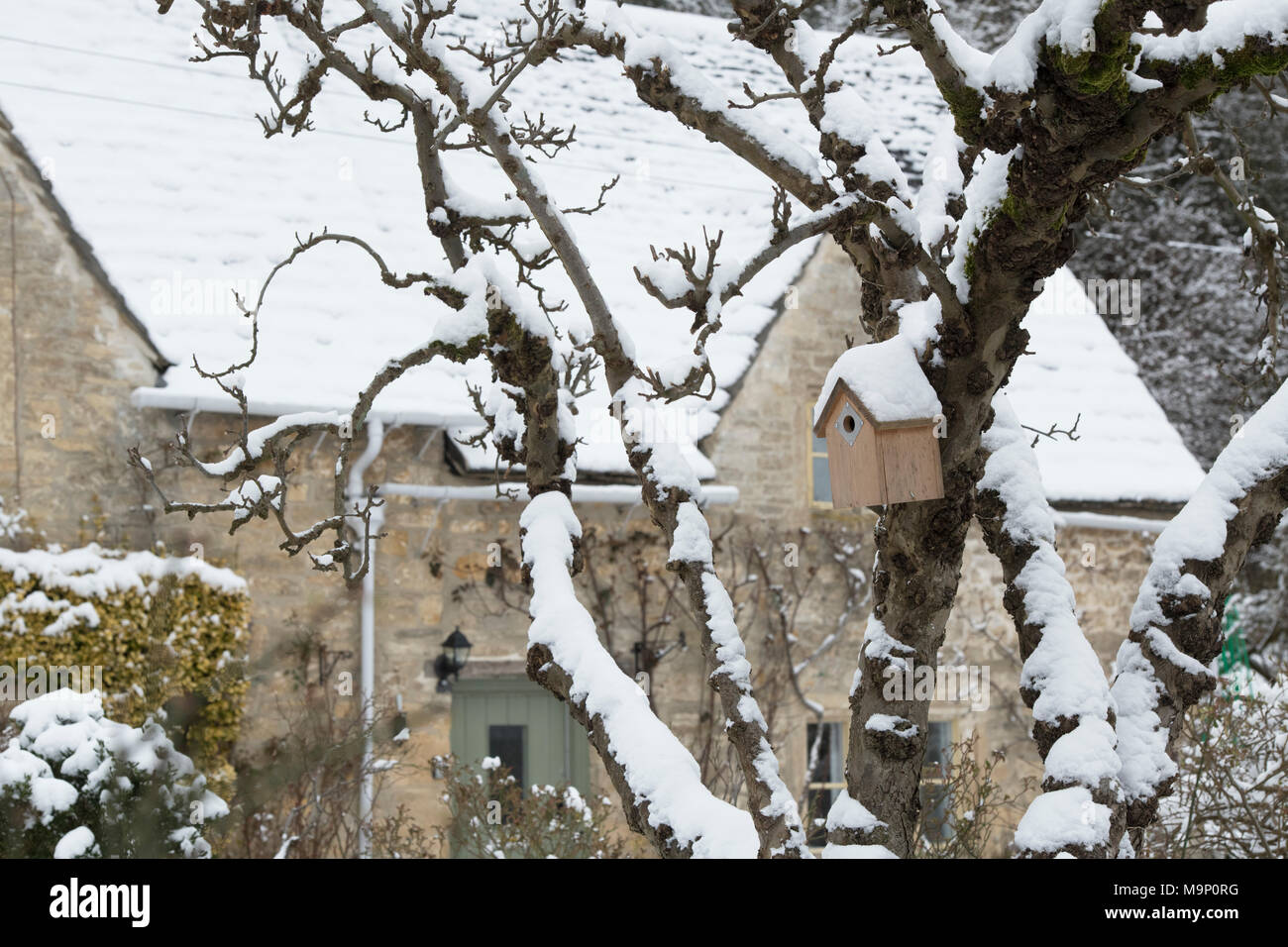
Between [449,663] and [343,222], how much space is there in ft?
9.93

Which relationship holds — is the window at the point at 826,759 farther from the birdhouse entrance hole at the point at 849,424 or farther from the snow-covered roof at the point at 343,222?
the birdhouse entrance hole at the point at 849,424

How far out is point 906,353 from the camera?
3537mm

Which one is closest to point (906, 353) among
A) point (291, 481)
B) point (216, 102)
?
point (291, 481)

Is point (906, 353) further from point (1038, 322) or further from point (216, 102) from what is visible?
point (1038, 322)

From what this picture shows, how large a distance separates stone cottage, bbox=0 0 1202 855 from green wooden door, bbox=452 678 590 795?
0.7 inches

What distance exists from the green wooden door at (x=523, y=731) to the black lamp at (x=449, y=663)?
0.74 ft

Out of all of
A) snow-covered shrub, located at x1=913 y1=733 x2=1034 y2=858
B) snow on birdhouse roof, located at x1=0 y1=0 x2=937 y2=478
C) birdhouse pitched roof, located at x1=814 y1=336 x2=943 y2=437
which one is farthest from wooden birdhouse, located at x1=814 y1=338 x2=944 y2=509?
snow on birdhouse roof, located at x1=0 y1=0 x2=937 y2=478

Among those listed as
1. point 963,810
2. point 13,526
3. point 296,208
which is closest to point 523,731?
point 963,810

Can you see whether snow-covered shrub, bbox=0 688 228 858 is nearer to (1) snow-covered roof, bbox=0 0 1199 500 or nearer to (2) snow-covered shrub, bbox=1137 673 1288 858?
(1) snow-covered roof, bbox=0 0 1199 500

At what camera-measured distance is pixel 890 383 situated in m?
3.51

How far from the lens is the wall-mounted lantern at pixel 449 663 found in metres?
8.08

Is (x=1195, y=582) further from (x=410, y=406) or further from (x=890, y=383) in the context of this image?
(x=410, y=406)
